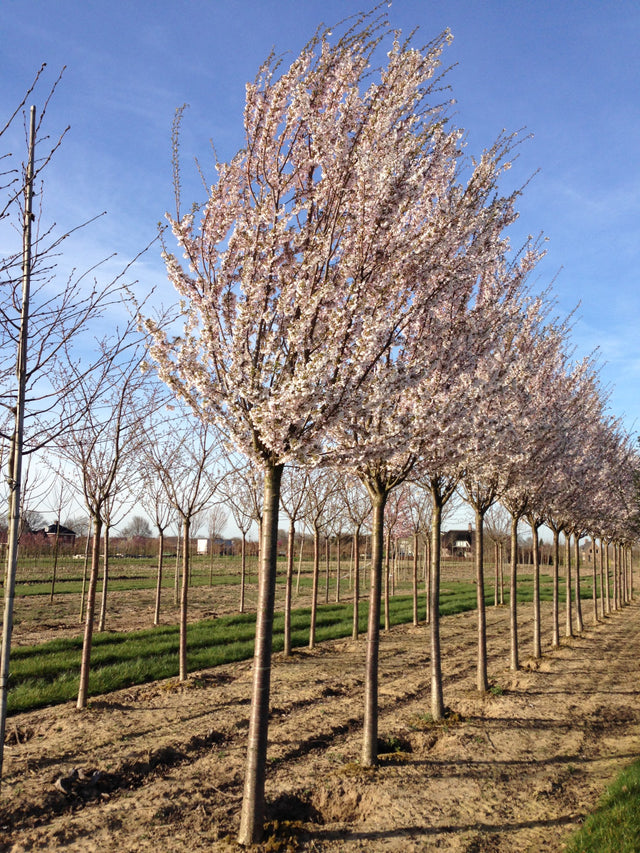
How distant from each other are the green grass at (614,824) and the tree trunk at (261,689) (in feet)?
8.32

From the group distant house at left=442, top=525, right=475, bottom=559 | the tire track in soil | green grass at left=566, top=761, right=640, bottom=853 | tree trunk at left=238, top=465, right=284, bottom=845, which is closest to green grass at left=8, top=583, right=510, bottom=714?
the tire track in soil

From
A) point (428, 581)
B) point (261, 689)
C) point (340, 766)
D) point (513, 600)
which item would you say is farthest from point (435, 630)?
point (261, 689)

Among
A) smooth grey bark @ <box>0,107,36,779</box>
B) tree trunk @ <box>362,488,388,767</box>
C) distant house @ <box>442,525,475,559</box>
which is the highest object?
smooth grey bark @ <box>0,107,36,779</box>

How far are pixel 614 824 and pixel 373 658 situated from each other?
262 centimetres

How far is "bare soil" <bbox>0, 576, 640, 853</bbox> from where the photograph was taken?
486 centimetres

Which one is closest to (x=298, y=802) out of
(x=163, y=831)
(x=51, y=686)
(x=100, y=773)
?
(x=163, y=831)

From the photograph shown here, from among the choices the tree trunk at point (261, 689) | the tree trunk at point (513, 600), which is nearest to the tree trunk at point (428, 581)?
the tree trunk at point (513, 600)

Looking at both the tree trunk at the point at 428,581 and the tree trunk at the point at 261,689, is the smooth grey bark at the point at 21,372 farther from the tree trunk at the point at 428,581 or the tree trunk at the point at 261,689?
the tree trunk at the point at 428,581

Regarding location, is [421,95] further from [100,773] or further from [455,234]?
[100,773]

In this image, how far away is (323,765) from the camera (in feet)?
20.5

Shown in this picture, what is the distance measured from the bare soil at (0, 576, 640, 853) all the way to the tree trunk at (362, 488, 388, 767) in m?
0.22

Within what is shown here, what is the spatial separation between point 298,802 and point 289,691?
3.93 m

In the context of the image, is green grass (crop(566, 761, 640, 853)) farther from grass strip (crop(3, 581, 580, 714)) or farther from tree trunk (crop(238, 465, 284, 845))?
grass strip (crop(3, 581, 580, 714))

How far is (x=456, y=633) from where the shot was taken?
16.4 meters
